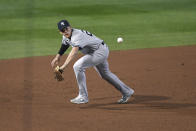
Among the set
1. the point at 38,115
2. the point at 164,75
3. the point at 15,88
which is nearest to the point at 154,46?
the point at 164,75

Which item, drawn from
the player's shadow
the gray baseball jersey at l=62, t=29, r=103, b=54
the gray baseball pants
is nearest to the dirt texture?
the player's shadow

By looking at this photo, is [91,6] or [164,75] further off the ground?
[91,6]

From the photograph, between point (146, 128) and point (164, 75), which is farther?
point (164, 75)

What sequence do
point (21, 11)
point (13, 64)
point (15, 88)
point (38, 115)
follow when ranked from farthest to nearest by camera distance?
point (21, 11)
point (13, 64)
point (15, 88)
point (38, 115)

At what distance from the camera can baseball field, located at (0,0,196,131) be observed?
8734 mm

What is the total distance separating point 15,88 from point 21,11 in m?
8.63

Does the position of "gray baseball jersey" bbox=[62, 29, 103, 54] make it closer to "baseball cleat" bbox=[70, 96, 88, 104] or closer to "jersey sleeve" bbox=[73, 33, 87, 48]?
"jersey sleeve" bbox=[73, 33, 87, 48]

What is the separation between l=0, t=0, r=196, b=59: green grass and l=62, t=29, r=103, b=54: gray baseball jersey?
4.67 m

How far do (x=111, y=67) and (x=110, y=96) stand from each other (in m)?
2.41

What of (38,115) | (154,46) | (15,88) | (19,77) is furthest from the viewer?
(154,46)

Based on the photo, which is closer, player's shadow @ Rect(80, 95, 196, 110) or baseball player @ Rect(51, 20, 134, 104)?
baseball player @ Rect(51, 20, 134, 104)

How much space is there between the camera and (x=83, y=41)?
9.43 meters

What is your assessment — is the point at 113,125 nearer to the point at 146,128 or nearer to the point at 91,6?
the point at 146,128

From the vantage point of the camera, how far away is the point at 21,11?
1909 cm
